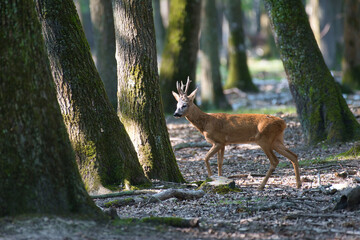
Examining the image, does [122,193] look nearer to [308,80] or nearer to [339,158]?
[339,158]

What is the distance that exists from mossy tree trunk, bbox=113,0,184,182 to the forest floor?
48 centimetres

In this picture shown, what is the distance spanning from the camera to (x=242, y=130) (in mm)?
8898

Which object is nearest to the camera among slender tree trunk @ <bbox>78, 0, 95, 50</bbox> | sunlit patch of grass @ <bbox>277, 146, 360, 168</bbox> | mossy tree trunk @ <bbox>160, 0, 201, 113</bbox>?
sunlit patch of grass @ <bbox>277, 146, 360, 168</bbox>

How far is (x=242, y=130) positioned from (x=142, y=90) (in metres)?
1.95

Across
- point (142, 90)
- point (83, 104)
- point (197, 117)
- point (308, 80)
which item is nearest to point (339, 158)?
point (308, 80)

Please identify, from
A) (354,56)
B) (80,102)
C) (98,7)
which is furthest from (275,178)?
(354,56)

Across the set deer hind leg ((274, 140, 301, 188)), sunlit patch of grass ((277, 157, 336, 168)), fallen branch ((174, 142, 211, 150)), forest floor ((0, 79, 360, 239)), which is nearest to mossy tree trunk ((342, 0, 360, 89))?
fallen branch ((174, 142, 211, 150))

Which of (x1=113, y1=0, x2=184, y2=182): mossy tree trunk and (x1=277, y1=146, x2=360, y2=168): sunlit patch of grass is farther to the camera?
(x1=277, y1=146, x2=360, y2=168): sunlit patch of grass

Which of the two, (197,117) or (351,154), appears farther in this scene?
(197,117)

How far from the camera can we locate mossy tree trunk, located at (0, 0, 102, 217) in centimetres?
495

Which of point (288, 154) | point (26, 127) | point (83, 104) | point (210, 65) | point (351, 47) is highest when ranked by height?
point (351, 47)

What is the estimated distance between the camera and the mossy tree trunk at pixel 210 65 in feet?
62.4

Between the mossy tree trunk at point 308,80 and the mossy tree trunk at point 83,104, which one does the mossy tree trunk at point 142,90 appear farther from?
the mossy tree trunk at point 308,80

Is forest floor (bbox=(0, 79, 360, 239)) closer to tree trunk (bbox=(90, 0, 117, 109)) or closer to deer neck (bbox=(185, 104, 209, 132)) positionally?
deer neck (bbox=(185, 104, 209, 132))
